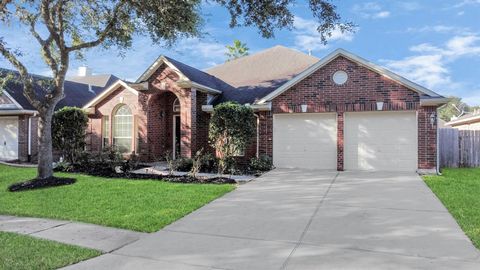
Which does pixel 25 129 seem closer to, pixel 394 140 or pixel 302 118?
pixel 302 118

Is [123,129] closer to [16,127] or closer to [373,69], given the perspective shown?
[16,127]

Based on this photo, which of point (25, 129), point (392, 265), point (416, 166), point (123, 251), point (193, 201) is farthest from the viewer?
point (25, 129)

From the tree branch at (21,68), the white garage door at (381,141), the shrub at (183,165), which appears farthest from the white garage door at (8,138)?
the white garage door at (381,141)

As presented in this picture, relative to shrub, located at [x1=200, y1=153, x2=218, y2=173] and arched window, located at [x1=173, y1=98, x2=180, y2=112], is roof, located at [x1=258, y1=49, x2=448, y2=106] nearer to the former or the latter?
shrub, located at [x1=200, y1=153, x2=218, y2=173]

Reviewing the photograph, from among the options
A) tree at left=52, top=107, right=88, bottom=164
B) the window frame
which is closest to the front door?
the window frame

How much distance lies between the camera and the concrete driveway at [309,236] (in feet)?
15.6

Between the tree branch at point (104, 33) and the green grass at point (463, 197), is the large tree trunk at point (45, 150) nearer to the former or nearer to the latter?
the tree branch at point (104, 33)

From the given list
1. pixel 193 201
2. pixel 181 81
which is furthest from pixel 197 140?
pixel 193 201

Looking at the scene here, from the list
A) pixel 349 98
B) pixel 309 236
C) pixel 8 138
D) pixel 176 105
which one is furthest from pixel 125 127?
pixel 309 236

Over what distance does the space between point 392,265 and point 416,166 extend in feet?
30.9

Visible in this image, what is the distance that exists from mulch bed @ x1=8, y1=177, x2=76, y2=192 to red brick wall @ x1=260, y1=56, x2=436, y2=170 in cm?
707

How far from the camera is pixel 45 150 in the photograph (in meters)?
11.8

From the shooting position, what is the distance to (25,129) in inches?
752

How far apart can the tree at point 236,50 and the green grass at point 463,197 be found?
30.2 meters
